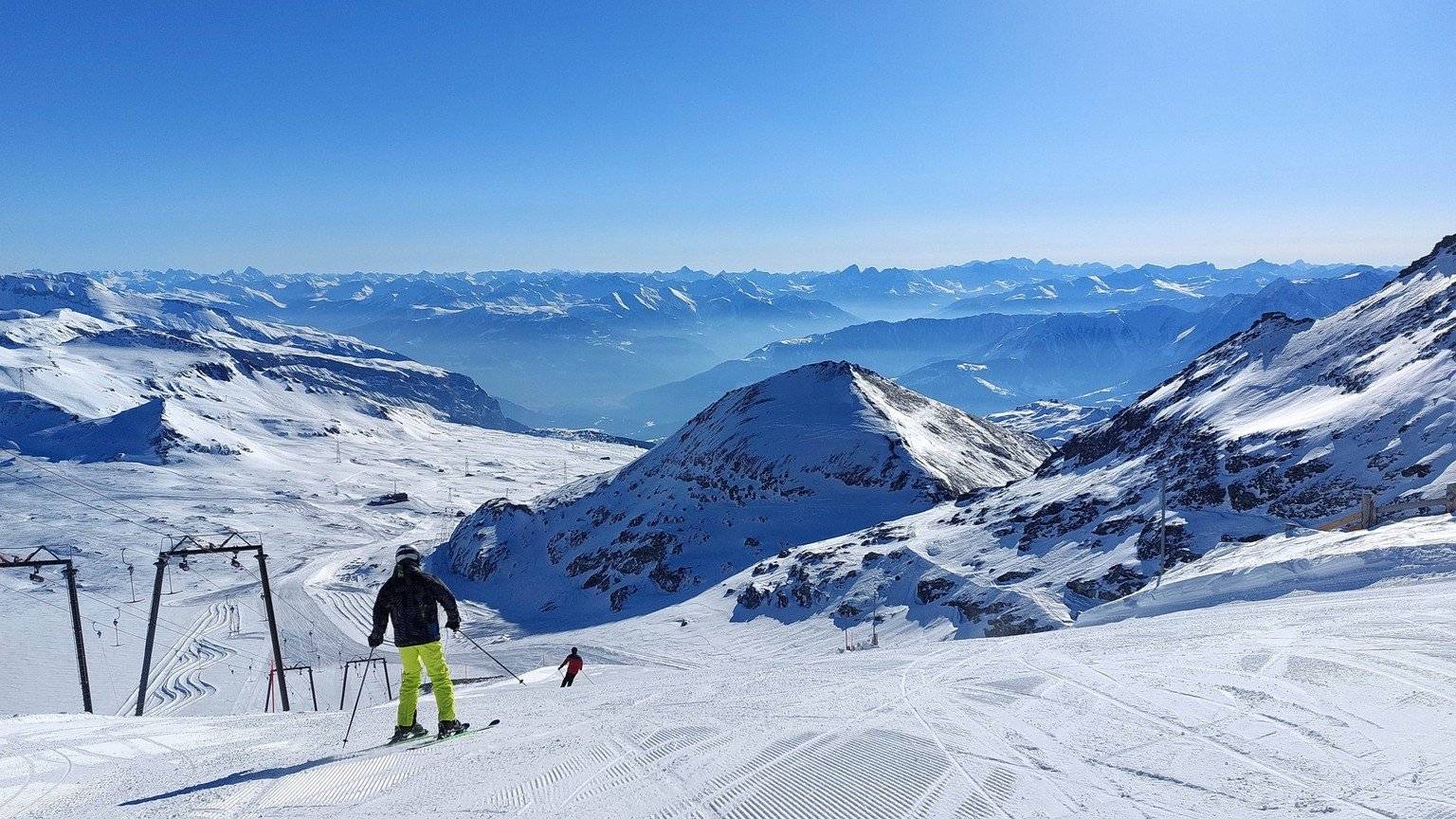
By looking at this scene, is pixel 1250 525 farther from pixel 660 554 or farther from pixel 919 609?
pixel 660 554

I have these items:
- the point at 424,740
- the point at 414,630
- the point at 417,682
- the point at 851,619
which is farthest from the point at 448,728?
the point at 851,619

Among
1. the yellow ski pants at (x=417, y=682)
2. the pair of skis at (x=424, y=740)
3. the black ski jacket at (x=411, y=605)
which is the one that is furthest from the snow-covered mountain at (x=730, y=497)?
the black ski jacket at (x=411, y=605)

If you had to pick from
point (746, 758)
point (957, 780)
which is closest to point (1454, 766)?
point (957, 780)

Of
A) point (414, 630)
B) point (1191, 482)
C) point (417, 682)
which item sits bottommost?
point (1191, 482)

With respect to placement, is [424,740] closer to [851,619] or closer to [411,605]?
[411,605]

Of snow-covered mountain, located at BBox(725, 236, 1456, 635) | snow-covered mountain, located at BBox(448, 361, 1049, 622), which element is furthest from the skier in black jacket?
snow-covered mountain, located at BBox(448, 361, 1049, 622)

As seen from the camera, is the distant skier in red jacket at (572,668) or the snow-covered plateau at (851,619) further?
the distant skier in red jacket at (572,668)

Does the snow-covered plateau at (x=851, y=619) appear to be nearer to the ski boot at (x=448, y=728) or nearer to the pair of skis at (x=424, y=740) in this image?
the pair of skis at (x=424, y=740)

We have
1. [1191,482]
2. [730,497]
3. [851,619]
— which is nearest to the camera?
[1191,482]
